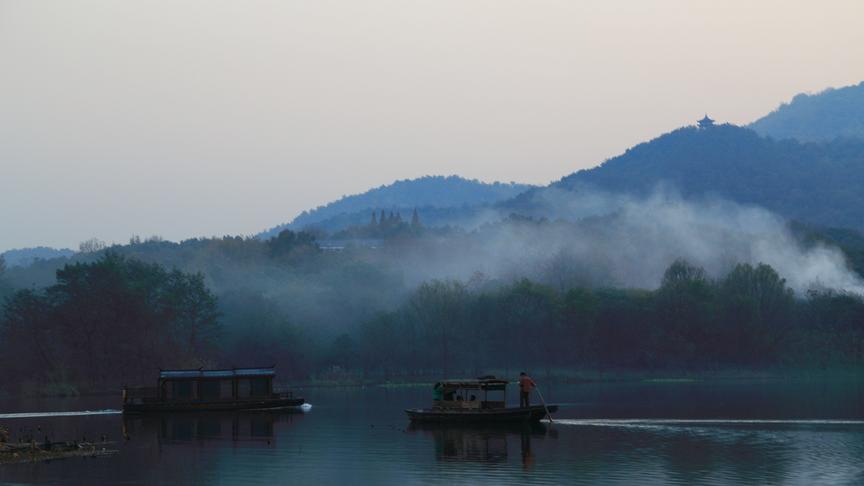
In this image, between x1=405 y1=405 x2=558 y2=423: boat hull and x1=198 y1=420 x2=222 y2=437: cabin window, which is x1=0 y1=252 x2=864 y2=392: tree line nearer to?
x1=198 y1=420 x2=222 y2=437: cabin window

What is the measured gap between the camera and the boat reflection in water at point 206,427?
65500mm

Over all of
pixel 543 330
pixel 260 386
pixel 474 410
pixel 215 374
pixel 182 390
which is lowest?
pixel 474 410

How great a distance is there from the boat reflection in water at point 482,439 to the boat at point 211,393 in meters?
18.1

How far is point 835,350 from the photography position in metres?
149

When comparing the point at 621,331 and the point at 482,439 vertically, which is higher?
the point at 621,331

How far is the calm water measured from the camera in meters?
48.3

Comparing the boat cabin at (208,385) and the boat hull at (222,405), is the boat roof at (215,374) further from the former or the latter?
the boat hull at (222,405)

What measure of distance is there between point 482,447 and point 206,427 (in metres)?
20.8

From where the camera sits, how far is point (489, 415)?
234ft

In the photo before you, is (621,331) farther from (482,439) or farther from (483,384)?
(482,439)

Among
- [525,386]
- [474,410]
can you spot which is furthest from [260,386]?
[525,386]

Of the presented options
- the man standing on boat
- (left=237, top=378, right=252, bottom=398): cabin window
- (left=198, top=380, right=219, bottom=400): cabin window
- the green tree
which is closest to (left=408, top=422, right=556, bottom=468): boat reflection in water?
the man standing on boat

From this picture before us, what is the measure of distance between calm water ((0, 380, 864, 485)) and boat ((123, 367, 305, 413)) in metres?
2.59

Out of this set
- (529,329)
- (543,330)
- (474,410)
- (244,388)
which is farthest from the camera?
(529,329)
